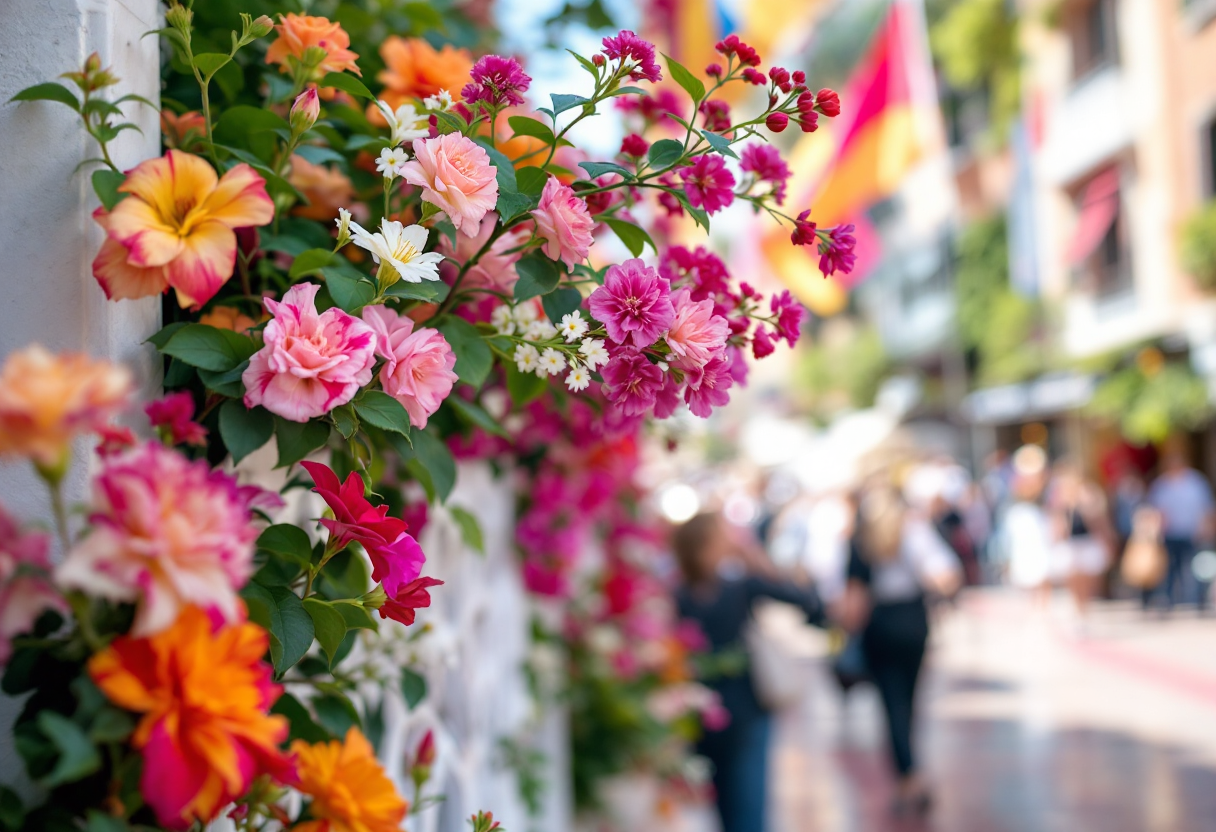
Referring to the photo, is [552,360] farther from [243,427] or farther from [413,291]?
[243,427]

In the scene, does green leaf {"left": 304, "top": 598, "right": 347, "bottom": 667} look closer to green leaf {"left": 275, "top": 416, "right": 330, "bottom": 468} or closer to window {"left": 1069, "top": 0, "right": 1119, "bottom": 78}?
green leaf {"left": 275, "top": 416, "right": 330, "bottom": 468}

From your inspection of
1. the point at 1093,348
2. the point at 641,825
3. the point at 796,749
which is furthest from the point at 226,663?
the point at 1093,348

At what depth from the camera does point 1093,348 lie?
15.2 m

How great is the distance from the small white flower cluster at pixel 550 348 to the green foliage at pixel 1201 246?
1291 centimetres

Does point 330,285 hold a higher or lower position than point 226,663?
higher

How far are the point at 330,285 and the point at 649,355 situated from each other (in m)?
0.31

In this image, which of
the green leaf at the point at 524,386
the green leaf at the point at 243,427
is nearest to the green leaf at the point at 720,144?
the green leaf at the point at 524,386

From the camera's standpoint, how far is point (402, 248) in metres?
0.99

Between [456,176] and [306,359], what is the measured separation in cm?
22

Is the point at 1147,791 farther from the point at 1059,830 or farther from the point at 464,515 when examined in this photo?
the point at 464,515

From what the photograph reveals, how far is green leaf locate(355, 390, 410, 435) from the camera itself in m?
0.96

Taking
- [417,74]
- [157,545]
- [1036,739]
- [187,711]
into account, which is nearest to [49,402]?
[157,545]

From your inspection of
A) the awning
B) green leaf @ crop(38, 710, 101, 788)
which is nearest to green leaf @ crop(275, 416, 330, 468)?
green leaf @ crop(38, 710, 101, 788)

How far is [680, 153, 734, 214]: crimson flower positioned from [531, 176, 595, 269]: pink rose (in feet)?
0.59
